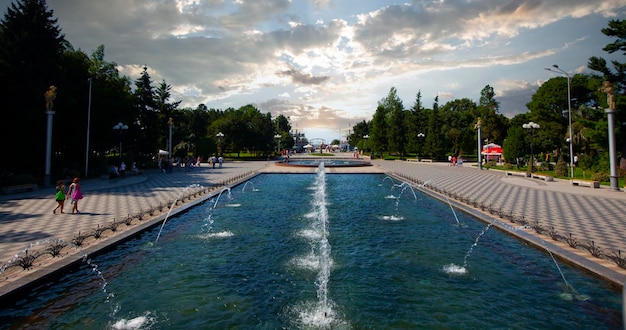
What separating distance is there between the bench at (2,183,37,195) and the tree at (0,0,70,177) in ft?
15.7

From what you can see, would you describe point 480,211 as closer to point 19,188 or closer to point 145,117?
point 19,188

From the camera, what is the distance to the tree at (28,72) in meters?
24.1

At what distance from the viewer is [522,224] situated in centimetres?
1180

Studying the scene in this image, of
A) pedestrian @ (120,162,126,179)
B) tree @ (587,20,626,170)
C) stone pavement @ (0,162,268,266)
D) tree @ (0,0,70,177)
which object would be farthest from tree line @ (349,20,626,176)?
tree @ (0,0,70,177)

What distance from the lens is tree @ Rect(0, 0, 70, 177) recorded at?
24078mm

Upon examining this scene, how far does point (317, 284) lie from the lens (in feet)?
25.3

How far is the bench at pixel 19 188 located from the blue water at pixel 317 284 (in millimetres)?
14214

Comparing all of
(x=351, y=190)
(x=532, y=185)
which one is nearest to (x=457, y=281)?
(x=351, y=190)

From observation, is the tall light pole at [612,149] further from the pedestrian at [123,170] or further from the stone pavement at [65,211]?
the pedestrian at [123,170]

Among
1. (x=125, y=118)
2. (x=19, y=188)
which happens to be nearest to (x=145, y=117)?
(x=125, y=118)

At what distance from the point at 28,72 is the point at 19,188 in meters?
9.77

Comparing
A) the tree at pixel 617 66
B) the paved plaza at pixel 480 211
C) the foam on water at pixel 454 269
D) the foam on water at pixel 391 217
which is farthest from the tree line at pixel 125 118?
the foam on water at pixel 454 269

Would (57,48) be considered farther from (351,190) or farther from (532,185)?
(532,185)

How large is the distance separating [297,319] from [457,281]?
13.1ft
